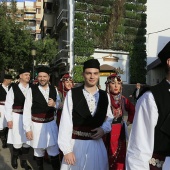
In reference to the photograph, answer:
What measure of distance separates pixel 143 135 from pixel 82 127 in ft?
5.03

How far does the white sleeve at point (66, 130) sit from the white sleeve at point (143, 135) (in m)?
1.24

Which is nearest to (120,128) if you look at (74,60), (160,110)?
(160,110)

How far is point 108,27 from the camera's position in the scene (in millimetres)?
22938

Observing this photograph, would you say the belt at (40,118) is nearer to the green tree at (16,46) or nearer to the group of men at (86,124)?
the group of men at (86,124)

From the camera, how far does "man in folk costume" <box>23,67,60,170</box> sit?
5.67 metres

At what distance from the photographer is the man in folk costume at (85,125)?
12.1ft

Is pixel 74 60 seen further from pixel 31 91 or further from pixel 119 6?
pixel 31 91

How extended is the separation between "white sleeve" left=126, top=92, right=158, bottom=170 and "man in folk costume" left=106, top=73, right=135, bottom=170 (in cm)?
282

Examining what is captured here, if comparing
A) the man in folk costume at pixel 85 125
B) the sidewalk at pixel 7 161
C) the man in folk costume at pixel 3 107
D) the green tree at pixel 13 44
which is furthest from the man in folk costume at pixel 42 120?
the green tree at pixel 13 44

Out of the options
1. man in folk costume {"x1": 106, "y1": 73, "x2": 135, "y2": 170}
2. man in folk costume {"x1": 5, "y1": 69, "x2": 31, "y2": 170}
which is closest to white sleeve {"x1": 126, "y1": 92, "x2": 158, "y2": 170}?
man in folk costume {"x1": 106, "y1": 73, "x2": 135, "y2": 170}

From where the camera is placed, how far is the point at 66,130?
11.7 feet

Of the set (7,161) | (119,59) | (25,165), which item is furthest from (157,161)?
(119,59)

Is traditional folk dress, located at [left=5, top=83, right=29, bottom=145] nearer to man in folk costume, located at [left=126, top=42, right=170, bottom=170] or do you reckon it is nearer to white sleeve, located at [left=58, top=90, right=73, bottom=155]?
white sleeve, located at [left=58, top=90, right=73, bottom=155]

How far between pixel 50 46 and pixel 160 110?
22787 millimetres
